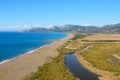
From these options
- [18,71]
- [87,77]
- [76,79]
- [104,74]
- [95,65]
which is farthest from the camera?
[95,65]

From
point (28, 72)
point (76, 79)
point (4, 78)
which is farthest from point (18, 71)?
point (76, 79)

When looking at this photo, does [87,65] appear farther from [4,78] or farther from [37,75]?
[4,78]

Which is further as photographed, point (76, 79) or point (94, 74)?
point (94, 74)

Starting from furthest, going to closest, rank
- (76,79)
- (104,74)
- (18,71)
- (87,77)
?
1. (18,71)
2. (104,74)
3. (87,77)
4. (76,79)

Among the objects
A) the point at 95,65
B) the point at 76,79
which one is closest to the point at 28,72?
the point at 76,79

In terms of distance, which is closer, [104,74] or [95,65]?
[104,74]

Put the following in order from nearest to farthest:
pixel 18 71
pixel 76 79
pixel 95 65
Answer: pixel 76 79
pixel 18 71
pixel 95 65

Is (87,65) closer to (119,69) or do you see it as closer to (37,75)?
(119,69)
